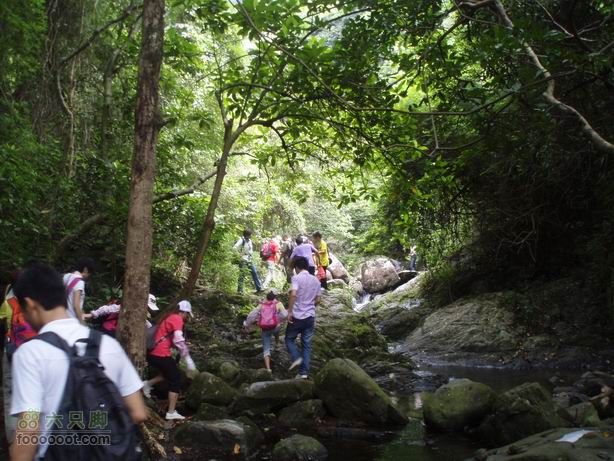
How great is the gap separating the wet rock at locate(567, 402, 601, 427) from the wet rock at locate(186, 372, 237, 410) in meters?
4.62

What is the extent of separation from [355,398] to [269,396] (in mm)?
1247

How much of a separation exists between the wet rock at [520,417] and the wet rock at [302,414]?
2.28m

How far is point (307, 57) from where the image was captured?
22.3ft

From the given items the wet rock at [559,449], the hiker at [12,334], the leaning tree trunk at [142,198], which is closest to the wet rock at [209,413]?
the leaning tree trunk at [142,198]

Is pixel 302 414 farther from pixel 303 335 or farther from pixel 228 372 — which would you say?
pixel 228 372

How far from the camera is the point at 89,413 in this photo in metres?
2.22

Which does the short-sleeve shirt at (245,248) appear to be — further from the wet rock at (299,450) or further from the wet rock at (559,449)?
the wet rock at (559,449)

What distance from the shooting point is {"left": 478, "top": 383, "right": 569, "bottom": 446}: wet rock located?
6.67m

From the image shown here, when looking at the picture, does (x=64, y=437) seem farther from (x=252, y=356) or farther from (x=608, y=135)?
(x=608, y=135)

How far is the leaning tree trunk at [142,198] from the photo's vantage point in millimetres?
5207

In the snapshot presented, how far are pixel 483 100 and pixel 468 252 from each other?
10286 mm

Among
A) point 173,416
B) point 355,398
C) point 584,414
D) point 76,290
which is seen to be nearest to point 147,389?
point 173,416

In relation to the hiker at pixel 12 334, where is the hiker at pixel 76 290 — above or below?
above

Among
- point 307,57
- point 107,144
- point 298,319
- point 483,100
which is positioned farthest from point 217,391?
point 107,144
